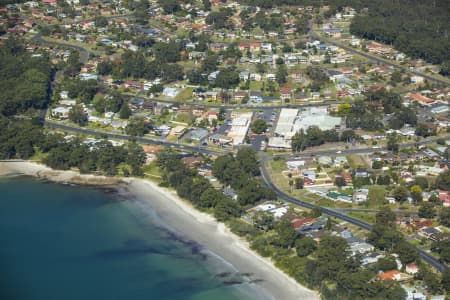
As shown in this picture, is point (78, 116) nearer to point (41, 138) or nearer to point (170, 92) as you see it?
point (41, 138)

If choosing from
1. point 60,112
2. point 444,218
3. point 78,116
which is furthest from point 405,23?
point 444,218

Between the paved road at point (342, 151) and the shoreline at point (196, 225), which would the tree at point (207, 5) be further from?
the shoreline at point (196, 225)

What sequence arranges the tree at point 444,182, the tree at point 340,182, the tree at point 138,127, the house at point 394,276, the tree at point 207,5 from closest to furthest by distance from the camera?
1. the house at point 394,276
2. the tree at point 444,182
3. the tree at point 340,182
4. the tree at point 138,127
5. the tree at point 207,5

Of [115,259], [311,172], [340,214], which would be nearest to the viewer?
[115,259]

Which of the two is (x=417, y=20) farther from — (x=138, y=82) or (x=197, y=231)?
(x=197, y=231)

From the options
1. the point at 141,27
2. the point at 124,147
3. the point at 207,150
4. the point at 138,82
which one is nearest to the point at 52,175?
the point at 124,147

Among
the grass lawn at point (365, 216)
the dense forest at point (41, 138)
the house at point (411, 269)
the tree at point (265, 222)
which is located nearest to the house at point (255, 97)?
the dense forest at point (41, 138)
